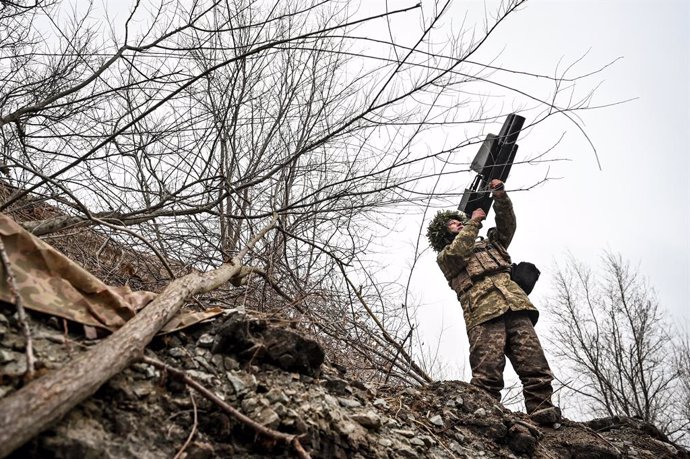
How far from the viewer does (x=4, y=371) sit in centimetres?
122

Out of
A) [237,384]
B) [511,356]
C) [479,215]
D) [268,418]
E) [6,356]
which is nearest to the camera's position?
[6,356]

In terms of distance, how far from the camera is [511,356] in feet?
11.7

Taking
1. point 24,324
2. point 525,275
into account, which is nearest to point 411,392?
point 525,275

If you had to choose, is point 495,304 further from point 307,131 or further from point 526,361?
point 307,131

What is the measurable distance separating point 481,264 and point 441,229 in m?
0.79

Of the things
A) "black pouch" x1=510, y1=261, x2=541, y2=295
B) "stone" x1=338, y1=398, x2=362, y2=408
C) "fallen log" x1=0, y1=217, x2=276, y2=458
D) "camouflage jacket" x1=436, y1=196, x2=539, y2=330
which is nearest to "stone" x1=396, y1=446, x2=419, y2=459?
"stone" x1=338, y1=398, x2=362, y2=408

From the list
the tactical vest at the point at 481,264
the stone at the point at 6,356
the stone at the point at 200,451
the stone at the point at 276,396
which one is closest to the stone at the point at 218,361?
the stone at the point at 276,396

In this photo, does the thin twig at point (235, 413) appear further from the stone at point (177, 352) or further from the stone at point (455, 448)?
the stone at point (455, 448)

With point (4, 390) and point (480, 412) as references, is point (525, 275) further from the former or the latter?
point (4, 390)

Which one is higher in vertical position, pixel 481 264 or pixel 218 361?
pixel 481 264

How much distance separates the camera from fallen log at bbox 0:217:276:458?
96cm

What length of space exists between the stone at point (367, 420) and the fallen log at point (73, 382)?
927 millimetres

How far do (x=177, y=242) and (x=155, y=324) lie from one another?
2267mm

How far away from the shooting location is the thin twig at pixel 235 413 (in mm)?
1379
